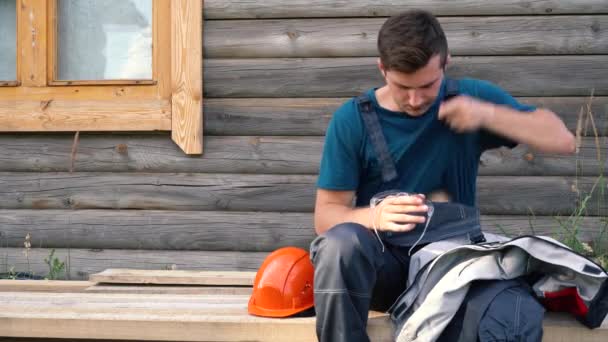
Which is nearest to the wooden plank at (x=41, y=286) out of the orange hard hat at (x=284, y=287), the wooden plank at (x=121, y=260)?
the wooden plank at (x=121, y=260)

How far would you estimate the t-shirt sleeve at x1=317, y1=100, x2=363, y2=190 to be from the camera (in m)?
2.84

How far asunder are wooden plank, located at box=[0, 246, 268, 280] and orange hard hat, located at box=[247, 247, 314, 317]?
166cm

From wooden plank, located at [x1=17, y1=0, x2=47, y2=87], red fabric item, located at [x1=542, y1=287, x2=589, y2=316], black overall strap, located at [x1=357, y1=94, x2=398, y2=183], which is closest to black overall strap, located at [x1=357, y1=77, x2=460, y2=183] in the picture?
black overall strap, located at [x1=357, y1=94, x2=398, y2=183]

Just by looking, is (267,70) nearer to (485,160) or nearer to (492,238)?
(485,160)

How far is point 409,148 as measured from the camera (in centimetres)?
282

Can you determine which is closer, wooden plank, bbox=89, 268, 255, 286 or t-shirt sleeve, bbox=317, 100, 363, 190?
t-shirt sleeve, bbox=317, 100, 363, 190

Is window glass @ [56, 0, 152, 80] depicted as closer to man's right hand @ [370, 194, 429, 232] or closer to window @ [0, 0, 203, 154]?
window @ [0, 0, 203, 154]

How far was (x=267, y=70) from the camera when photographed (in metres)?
4.56

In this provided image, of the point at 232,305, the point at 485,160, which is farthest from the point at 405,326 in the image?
the point at 485,160

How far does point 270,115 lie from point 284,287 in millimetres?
1929

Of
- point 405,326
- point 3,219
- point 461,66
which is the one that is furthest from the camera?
point 3,219

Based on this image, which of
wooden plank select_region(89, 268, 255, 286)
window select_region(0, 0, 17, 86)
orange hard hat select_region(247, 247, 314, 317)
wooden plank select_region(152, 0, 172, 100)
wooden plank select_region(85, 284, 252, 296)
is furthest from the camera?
Result: window select_region(0, 0, 17, 86)

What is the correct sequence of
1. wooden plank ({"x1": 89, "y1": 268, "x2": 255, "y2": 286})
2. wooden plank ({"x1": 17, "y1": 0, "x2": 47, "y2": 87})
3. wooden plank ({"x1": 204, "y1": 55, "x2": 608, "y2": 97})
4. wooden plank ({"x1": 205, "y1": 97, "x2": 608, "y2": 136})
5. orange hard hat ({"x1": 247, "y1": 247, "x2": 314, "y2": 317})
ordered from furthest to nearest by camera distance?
1. wooden plank ({"x1": 17, "y1": 0, "x2": 47, "y2": 87})
2. wooden plank ({"x1": 205, "y1": 97, "x2": 608, "y2": 136})
3. wooden plank ({"x1": 204, "y1": 55, "x2": 608, "y2": 97})
4. wooden plank ({"x1": 89, "y1": 268, "x2": 255, "y2": 286})
5. orange hard hat ({"x1": 247, "y1": 247, "x2": 314, "y2": 317})

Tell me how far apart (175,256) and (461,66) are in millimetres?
1943
